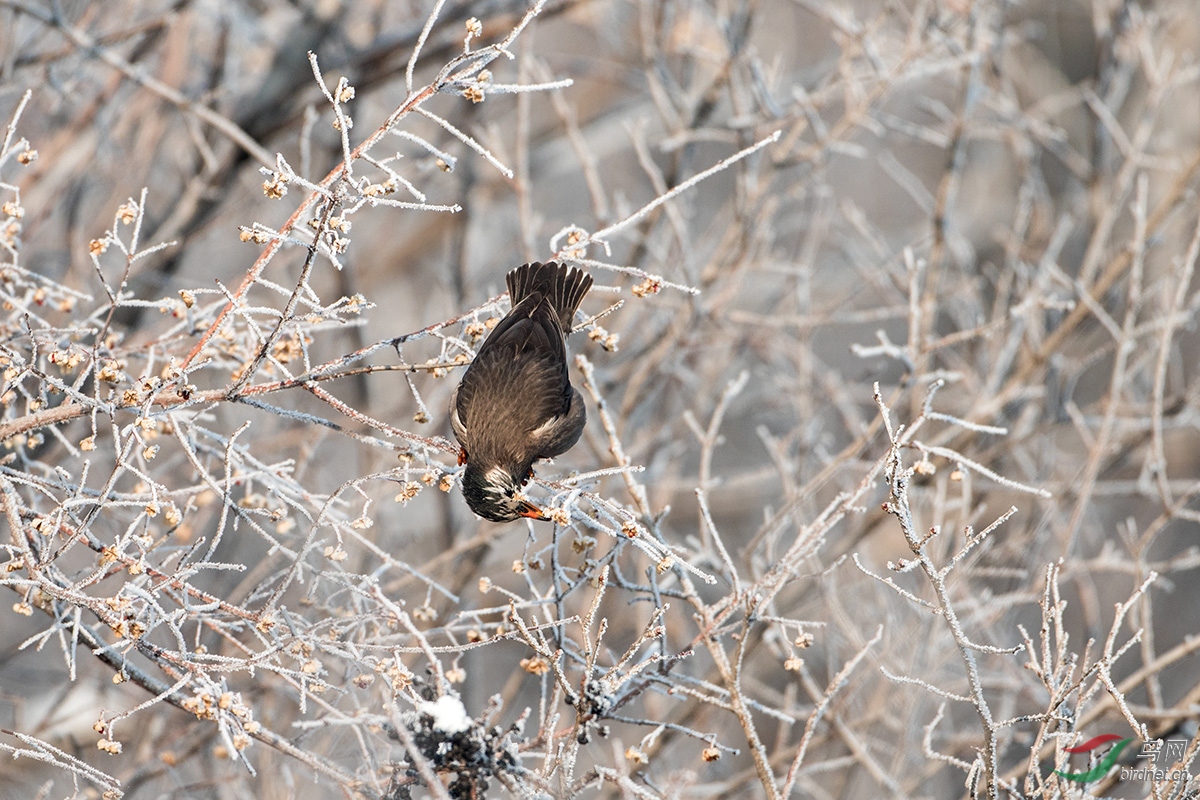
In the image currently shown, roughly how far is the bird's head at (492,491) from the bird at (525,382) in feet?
0.38

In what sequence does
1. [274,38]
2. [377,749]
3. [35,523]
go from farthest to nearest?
[274,38]
[377,749]
[35,523]

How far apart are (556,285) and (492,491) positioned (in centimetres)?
86

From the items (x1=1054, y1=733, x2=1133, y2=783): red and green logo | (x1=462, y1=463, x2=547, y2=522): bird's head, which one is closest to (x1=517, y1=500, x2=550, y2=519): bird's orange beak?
(x1=462, y1=463, x2=547, y2=522): bird's head

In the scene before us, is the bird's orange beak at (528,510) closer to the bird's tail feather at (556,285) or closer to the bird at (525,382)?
the bird at (525,382)

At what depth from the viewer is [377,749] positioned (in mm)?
2762

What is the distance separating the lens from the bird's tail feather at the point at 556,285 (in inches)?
149

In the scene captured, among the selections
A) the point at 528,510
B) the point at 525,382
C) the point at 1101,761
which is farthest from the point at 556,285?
the point at 1101,761

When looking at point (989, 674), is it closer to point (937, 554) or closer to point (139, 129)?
point (937, 554)

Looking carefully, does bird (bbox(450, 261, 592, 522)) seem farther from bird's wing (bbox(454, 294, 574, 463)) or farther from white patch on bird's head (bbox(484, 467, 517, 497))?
white patch on bird's head (bbox(484, 467, 517, 497))

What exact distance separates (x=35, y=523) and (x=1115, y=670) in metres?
10.7

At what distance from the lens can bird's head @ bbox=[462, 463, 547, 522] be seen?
11.0 feet

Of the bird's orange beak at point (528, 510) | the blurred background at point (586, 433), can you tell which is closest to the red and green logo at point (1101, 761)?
the blurred background at point (586, 433)

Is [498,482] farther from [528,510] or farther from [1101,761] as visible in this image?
[1101,761]

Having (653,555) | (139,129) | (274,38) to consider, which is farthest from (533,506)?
(139,129)
